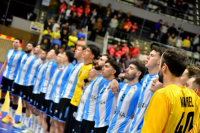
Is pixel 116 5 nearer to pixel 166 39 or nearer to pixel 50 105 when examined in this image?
pixel 166 39

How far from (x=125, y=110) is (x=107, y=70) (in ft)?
3.39

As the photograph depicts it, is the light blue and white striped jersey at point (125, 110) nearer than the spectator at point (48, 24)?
Yes

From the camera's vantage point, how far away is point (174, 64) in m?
2.40

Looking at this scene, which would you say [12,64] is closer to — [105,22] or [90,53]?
[90,53]

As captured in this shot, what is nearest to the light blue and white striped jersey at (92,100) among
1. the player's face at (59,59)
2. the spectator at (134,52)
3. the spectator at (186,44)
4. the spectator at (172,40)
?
the player's face at (59,59)

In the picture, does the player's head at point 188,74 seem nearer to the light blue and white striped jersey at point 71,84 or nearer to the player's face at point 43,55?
the light blue and white striped jersey at point 71,84

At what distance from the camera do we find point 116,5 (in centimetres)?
1888

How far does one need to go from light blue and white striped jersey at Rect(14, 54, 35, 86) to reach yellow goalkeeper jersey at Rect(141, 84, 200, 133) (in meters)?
6.90

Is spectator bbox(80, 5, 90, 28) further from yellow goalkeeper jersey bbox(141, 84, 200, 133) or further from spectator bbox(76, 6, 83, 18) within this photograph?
yellow goalkeeper jersey bbox(141, 84, 200, 133)

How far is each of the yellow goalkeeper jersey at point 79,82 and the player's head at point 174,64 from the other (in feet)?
12.1

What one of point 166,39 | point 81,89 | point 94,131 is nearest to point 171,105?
point 94,131

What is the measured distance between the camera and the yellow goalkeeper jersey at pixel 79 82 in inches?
236

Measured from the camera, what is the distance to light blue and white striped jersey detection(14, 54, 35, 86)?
342 inches

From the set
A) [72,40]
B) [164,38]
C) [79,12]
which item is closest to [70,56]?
[72,40]
